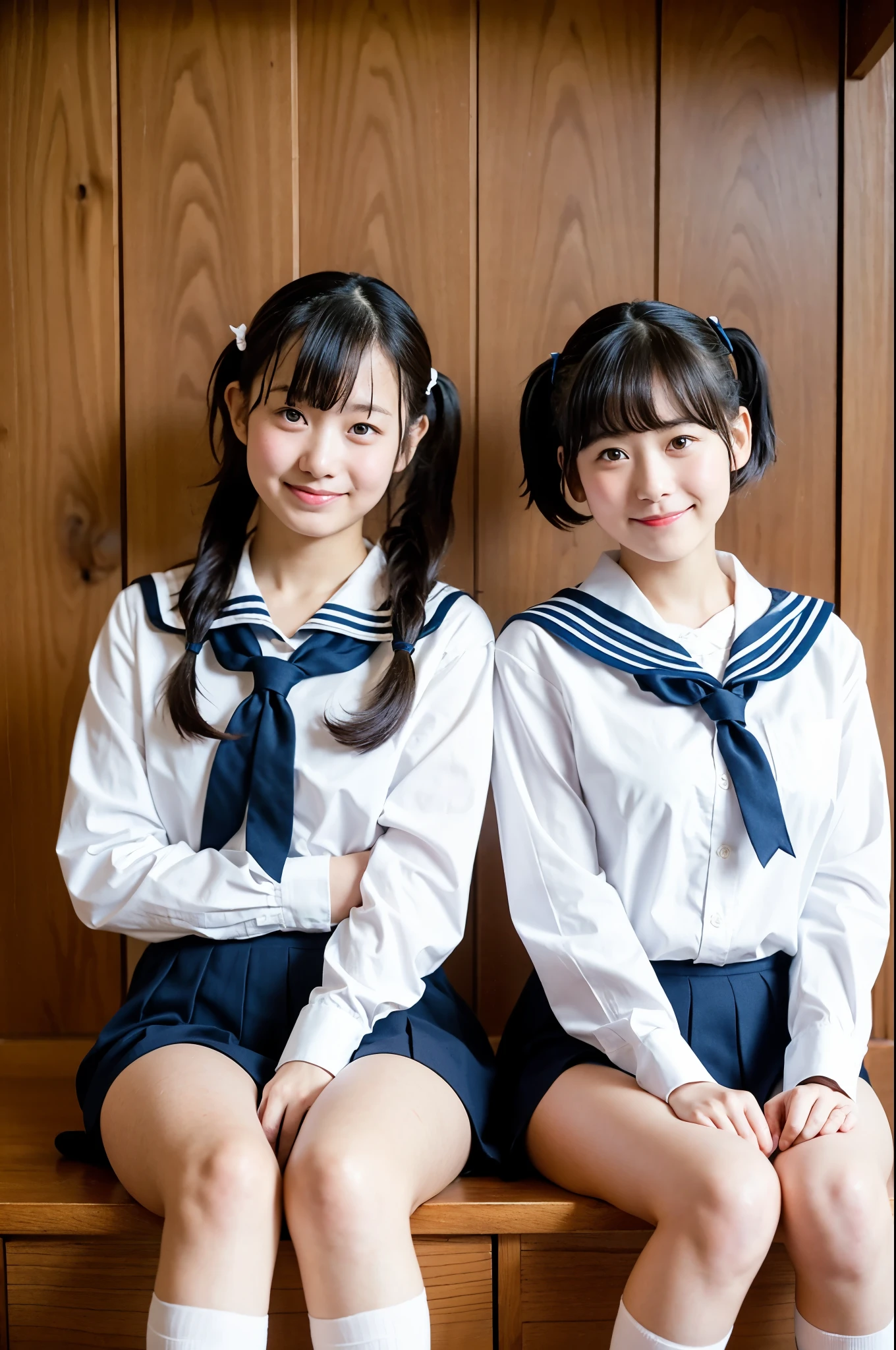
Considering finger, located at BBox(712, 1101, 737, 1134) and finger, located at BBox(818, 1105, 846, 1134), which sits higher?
finger, located at BBox(712, 1101, 737, 1134)

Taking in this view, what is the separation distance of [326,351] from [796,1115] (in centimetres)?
97

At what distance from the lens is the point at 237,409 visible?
136 centimetres

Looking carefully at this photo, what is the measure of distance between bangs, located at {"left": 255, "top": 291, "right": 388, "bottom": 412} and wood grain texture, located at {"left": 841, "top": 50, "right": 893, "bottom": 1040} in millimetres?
735

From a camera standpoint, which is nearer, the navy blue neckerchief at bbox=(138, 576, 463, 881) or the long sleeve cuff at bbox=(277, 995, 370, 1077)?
the long sleeve cuff at bbox=(277, 995, 370, 1077)

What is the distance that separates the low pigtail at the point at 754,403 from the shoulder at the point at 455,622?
0.37m

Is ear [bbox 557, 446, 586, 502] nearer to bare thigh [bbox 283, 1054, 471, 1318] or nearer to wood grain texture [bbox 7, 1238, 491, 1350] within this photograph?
bare thigh [bbox 283, 1054, 471, 1318]

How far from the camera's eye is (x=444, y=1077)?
3.90ft

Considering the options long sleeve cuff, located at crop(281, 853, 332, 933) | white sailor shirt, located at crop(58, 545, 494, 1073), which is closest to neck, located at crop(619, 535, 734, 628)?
white sailor shirt, located at crop(58, 545, 494, 1073)

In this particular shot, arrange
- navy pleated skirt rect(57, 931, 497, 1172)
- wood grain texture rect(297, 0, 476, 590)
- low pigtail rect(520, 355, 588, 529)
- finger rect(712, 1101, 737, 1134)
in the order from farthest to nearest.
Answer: wood grain texture rect(297, 0, 476, 590), low pigtail rect(520, 355, 588, 529), navy pleated skirt rect(57, 931, 497, 1172), finger rect(712, 1101, 737, 1134)

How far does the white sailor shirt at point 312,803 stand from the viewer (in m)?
1.23

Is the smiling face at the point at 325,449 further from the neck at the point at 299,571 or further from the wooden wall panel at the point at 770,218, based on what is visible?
the wooden wall panel at the point at 770,218

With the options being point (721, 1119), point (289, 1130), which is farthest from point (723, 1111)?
point (289, 1130)

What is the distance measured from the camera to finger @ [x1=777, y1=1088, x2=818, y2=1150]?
110 cm

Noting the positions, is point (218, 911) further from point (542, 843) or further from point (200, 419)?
point (200, 419)
